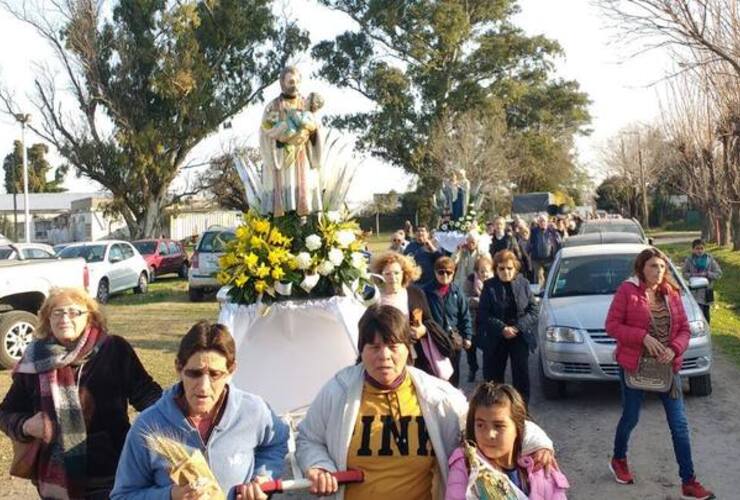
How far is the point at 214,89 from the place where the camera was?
38.4 meters

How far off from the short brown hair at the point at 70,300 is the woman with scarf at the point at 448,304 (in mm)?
3625

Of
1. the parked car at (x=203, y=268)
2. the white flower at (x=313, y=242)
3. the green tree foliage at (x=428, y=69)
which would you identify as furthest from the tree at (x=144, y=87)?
the white flower at (x=313, y=242)

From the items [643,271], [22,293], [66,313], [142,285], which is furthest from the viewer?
[142,285]

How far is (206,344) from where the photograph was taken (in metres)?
2.88

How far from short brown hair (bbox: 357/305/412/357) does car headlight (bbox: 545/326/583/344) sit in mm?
4988

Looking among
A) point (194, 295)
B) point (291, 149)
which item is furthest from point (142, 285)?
point (291, 149)

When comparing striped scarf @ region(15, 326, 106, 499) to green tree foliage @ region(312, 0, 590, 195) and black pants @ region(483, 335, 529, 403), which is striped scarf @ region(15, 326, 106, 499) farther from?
green tree foliage @ region(312, 0, 590, 195)

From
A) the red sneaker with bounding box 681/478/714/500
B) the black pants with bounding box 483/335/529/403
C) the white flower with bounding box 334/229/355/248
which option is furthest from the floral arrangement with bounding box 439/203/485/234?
the red sneaker with bounding box 681/478/714/500

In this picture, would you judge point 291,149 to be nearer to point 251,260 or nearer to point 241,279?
point 251,260

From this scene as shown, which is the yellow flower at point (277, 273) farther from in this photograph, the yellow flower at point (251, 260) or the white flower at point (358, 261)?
the white flower at point (358, 261)

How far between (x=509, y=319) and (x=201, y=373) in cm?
448

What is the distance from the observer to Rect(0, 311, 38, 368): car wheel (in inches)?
394

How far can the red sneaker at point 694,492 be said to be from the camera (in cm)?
518

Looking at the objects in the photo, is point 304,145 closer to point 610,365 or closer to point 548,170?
point 610,365
